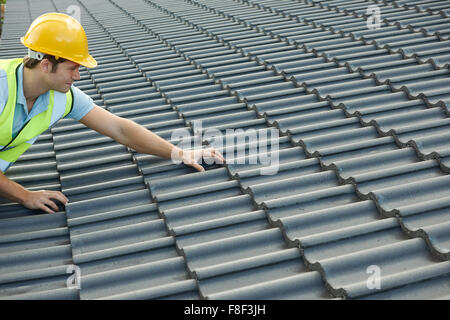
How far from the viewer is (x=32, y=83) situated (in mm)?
3145

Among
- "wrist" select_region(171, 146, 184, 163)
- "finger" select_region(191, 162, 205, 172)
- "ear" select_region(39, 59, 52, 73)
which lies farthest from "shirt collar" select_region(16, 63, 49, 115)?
"finger" select_region(191, 162, 205, 172)

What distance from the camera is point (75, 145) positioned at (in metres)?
4.00

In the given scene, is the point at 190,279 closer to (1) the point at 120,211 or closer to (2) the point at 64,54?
(1) the point at 120,211

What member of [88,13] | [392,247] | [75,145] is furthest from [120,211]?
[88,13]

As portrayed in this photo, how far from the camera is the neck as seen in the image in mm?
3133

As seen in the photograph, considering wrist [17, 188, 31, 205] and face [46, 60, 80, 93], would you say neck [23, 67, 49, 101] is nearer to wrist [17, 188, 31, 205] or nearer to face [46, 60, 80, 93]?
face [46, 60, 80, 93]

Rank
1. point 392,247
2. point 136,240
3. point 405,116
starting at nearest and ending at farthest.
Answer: point 392,247
point 136,240
point 405,116

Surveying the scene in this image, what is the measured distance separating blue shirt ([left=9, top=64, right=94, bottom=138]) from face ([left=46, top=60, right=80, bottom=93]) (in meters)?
0.19

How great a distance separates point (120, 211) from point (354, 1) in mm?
4653

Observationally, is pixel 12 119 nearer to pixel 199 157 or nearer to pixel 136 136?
pixel 136 136

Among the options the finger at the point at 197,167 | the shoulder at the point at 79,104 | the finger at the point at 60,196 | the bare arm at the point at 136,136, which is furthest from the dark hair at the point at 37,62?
the finger at the point at 197,167

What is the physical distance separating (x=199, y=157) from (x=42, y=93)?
3.44 feet

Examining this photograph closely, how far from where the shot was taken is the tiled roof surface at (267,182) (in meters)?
2.40

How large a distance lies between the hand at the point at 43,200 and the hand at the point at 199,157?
0.79m
